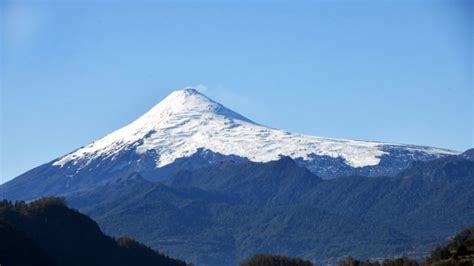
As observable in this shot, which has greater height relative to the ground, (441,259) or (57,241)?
(441,259)

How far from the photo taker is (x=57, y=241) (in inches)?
6496

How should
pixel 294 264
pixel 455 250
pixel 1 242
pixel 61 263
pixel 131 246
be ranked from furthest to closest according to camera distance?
pixel 131 246 → pixel 294 264 → pixel 61 263 → pixel 1 242 → pixel 455 250

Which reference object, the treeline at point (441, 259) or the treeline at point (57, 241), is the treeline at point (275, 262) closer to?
the treeline at point (441, 259)

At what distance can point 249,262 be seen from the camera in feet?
575

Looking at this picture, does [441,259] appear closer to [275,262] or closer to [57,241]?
[275,262]

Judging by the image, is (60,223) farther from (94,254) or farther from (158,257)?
(158,257)

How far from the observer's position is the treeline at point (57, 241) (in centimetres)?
14288

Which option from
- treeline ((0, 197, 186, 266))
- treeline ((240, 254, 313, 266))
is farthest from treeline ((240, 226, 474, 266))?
treeline ((0, 197, 186, 266))

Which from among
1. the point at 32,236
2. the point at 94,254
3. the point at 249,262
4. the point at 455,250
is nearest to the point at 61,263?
the point at 32,236

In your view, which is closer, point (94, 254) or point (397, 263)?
point (397, 263)

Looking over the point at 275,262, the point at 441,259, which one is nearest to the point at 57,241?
the point at 275,262

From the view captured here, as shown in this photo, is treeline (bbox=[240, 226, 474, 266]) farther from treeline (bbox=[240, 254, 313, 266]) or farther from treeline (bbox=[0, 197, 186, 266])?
treeline (bbox=[0, 197, 186, 266])

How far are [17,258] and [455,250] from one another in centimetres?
4402

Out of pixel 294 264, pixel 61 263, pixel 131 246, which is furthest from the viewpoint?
pixel 131 246
